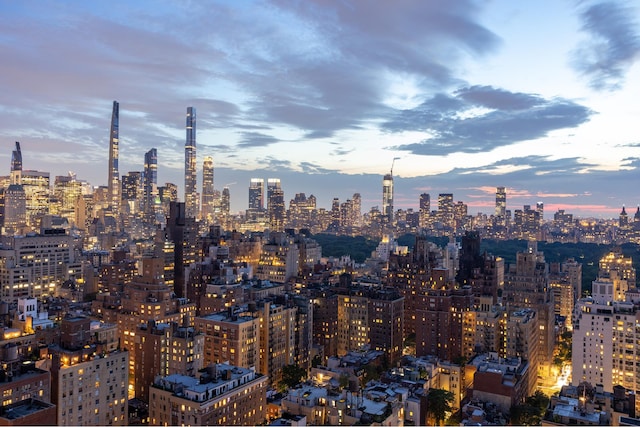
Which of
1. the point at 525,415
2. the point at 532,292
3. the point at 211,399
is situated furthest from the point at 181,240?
the point at 525,415

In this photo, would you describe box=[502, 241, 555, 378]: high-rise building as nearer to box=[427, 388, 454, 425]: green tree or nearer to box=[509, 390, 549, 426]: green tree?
box=[509, 390, 549, 426]: green tree

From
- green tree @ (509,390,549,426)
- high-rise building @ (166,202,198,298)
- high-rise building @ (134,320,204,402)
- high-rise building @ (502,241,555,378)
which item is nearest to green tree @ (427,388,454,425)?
green tree @ (509,390,549,426)

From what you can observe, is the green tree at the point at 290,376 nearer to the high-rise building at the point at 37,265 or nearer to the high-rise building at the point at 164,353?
the high-rise building at the point at 164,353

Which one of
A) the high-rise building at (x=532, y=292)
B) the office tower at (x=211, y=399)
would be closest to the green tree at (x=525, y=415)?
the office tower at (x=211, y=399)

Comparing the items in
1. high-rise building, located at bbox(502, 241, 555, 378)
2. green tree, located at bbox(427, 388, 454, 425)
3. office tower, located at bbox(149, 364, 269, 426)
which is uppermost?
high-rise building, located at bbox(502, 241, 555, 378)

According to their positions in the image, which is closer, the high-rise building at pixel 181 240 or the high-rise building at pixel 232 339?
the high-rise building at pixel 232 339

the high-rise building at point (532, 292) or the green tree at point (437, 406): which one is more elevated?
the high-rise building at point (532, 292)

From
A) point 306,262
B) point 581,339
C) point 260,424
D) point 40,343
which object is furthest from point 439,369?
point 306,262

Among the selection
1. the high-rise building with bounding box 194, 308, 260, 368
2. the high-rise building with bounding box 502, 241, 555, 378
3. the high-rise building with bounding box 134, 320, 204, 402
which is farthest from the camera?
the high-rise building with bounding box 502, 241, 555, 378
